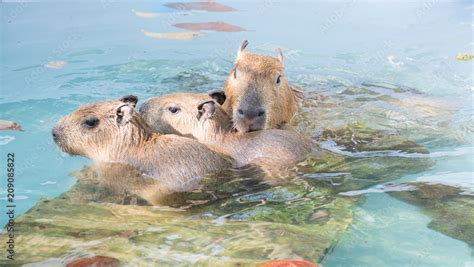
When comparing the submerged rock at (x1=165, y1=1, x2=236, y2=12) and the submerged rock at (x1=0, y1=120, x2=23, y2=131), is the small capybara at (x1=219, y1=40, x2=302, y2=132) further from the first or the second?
the submerged rock at (x1=165, y1=1, x2=236, y2=12)

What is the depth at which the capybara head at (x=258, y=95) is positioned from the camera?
595cm

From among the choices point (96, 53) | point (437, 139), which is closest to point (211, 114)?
point (437, 139)

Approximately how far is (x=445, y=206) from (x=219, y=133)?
1896 millimetres

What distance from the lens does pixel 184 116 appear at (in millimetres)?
6195

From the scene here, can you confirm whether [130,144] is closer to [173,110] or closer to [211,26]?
[173,110]

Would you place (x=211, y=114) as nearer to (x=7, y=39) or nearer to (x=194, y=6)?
(x=7, y=39)

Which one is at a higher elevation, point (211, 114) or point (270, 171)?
point (211, 114)

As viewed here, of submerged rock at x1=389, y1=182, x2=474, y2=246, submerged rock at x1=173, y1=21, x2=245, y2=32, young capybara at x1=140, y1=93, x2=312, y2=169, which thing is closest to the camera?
submerged rock at x1=389, y1=182, x2=474, y2=246

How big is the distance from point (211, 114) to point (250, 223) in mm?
1237

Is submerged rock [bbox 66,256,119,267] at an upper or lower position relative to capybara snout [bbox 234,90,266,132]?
lower

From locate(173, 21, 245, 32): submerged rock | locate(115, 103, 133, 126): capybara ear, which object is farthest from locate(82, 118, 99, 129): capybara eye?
locate(173, 21, 245, 32): submerged rock

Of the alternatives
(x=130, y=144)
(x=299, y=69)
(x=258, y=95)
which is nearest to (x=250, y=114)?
(x=258, y=95)

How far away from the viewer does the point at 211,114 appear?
19.5 ft

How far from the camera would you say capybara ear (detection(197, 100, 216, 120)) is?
5909 millimetres
